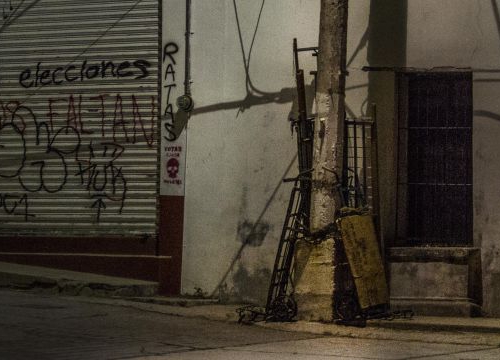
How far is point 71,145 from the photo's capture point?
12711mm

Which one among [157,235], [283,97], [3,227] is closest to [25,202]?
[3,227]

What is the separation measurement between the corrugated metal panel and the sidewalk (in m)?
0.87

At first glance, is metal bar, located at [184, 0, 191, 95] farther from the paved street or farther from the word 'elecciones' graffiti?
the paved street

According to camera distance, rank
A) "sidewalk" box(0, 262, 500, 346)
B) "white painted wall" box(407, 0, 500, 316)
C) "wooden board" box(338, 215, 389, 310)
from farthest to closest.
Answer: "white painted wall" box(407, 0, 500, 316)
"wooden board" box(338, 215, 389, 310)
"sidewalk" box(0, 262, 500, 346)

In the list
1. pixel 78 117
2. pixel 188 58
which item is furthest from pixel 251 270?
pixel 78 117

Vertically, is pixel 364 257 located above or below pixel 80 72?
below

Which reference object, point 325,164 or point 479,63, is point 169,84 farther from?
point 479,63

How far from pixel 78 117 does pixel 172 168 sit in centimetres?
151

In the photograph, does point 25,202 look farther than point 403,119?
Yes

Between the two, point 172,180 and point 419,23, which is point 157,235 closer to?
point 172,180

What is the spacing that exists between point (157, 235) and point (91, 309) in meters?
2.28

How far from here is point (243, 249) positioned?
11.8 metres

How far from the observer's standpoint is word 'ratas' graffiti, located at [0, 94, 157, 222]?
41.0 ft

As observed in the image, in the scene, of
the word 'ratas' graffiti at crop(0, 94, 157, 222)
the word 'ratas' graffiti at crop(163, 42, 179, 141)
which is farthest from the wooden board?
the word 'ratas' graffiti at crop(0, 94, 157, 222)
